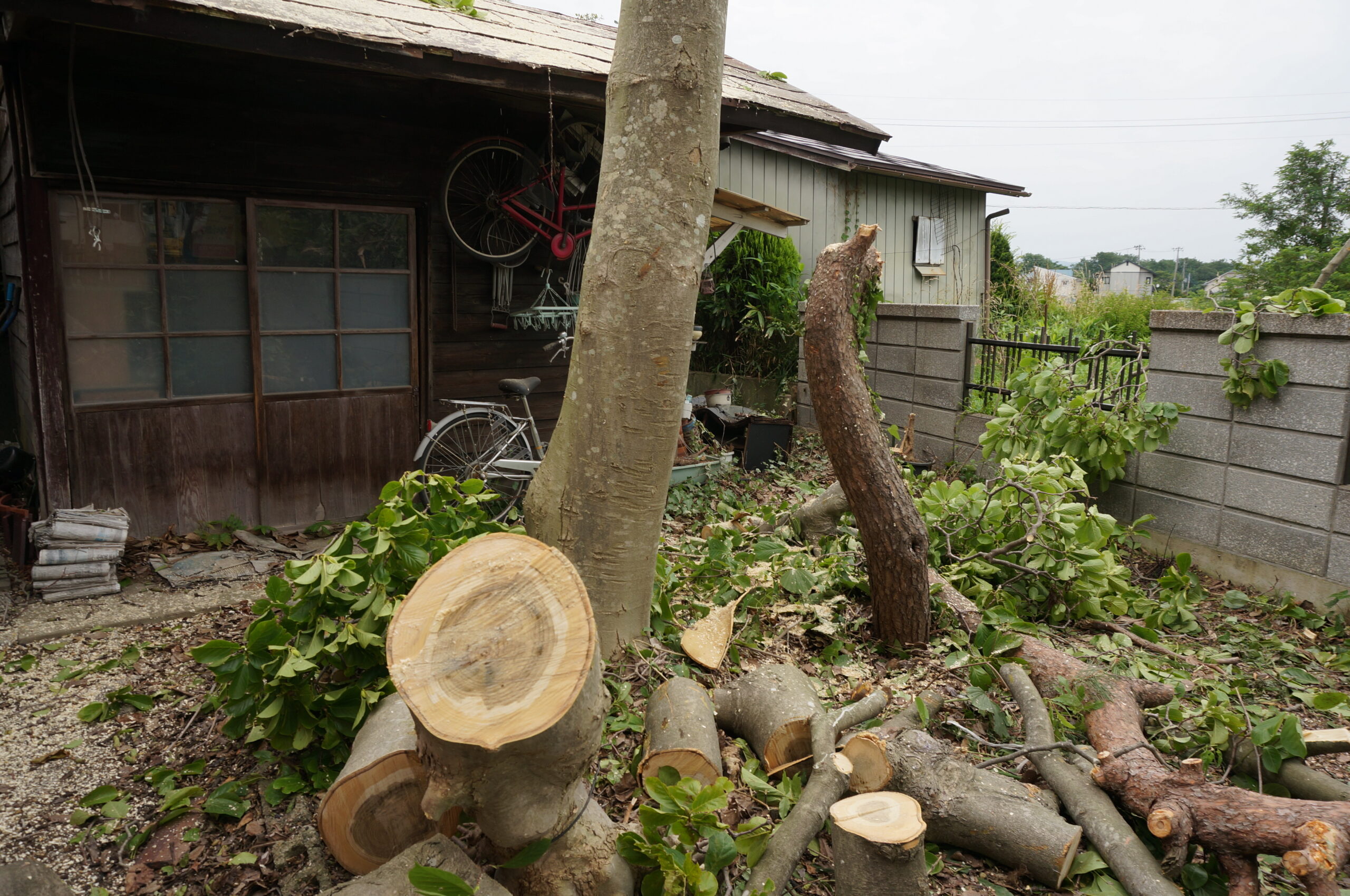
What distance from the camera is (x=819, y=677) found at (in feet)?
10.5

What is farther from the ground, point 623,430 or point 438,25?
point 438,25

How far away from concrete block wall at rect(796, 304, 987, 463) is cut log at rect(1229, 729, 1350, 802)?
404 cm

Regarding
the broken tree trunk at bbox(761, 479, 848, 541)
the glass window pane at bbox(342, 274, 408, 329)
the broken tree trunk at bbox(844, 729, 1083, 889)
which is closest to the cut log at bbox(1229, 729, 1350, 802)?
the broken tree trunk at bbox(844, 729, 1083, 889)

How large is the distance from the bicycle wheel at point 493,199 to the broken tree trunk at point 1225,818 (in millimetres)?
4873

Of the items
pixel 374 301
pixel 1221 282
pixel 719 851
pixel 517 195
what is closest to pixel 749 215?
pixel 517 195

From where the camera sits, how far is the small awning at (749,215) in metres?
7.13

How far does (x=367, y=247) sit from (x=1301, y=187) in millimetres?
26341

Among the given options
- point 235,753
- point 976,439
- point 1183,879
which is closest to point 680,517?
point 976,439

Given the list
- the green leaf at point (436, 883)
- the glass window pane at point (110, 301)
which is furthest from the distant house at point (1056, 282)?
the green leaf at point (436, 883)

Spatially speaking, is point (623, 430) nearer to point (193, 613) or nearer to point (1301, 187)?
point (193, 613)

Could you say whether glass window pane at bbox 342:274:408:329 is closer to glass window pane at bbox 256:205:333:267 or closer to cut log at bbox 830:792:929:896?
glass window pane at bbox 256:205:333:267

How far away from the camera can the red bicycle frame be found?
19.0ft

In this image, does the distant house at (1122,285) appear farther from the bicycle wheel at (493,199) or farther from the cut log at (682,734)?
the cut log at (682,734)

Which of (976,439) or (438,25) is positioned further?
(976,439)
